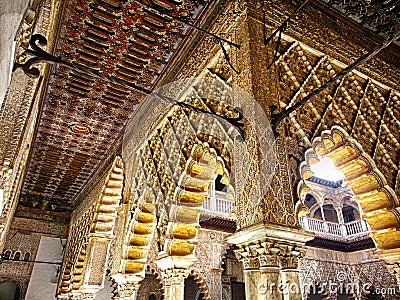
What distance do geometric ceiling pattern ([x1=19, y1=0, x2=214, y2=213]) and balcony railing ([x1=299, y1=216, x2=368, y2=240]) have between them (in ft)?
27.8

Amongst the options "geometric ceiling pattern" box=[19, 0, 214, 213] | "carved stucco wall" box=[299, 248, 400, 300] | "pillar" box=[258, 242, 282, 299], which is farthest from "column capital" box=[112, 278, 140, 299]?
"carved stucco wall" box=[299, 248, 400, 300]

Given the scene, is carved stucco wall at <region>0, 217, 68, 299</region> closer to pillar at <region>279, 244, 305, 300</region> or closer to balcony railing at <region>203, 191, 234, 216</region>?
balcony railing at <region>203, 191, 234, 216</region>

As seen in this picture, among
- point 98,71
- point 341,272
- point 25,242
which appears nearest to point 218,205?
point 341,272

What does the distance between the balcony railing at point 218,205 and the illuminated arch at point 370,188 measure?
275 inches

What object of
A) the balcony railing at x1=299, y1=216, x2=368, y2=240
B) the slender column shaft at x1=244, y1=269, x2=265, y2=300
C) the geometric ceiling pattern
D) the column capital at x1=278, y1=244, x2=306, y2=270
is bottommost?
the slender column shaft at x1=244, y1=269, x2=265, y2=300

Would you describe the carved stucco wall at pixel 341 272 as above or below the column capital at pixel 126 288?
above

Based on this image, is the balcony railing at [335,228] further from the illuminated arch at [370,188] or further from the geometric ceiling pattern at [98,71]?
the illuminated arch at [370,188]

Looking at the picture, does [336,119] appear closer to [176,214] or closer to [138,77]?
[176,214]

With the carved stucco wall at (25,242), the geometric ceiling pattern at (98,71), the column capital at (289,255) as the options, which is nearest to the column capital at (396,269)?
the column capital at (289,255)

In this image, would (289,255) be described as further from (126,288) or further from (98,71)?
(98,71)

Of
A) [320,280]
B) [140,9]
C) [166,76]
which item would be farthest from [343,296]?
[140,9]

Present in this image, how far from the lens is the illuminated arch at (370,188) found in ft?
12.0

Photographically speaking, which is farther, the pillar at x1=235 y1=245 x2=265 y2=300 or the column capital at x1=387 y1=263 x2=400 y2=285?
the column capital at x1=387 y1=263 x2=400 y2=285

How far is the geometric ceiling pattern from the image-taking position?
13.4ft
